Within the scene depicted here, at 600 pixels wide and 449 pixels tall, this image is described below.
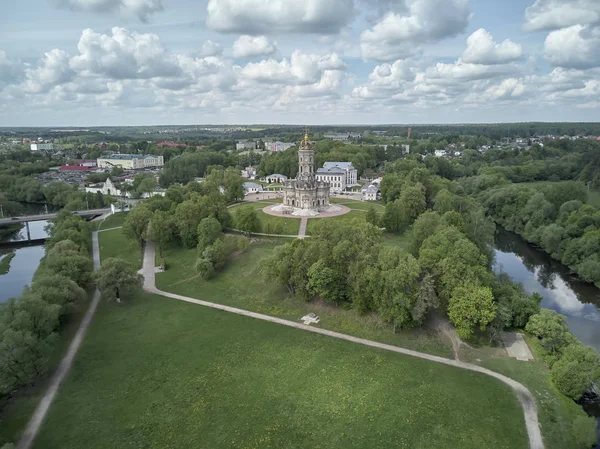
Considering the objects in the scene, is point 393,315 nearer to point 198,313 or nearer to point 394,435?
point 394,435

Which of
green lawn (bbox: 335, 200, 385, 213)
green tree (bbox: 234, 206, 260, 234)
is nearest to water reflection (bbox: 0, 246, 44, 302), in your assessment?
green tree (bbox: 234, 206, 260, 234)

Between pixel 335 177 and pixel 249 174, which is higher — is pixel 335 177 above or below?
above

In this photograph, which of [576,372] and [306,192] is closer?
[576,372]

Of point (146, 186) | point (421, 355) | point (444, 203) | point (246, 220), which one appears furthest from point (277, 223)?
point (146, 186)

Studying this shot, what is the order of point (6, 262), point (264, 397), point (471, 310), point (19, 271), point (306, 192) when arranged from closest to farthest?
point (264, 397) → point (471, 310) → point (19, 271) → point (6, 262) → point (306, 192)

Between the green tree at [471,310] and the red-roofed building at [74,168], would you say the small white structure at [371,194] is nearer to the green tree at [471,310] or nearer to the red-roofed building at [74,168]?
the green tree at [471,310]

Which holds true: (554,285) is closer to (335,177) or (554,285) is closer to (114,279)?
(114,279)
